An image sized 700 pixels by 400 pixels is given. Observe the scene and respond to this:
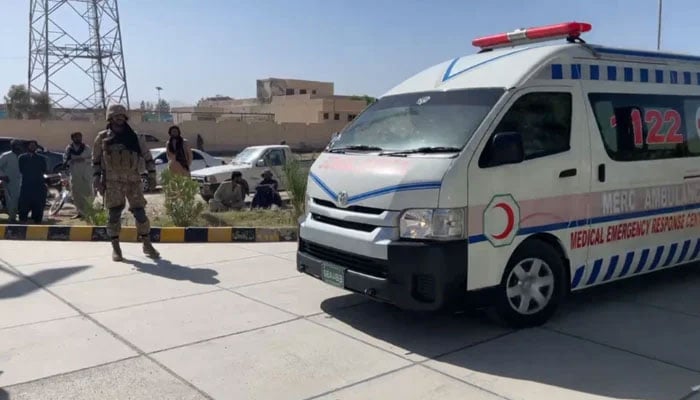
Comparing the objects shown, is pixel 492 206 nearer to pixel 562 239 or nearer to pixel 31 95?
pixel 562 239

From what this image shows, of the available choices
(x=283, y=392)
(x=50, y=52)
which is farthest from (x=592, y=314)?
(x=50, y=52)

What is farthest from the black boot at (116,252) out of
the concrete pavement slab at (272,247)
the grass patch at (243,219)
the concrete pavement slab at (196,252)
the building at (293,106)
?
the building at (293,106)

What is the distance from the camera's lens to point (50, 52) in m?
60.2

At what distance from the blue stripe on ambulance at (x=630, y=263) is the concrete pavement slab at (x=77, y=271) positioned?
4969 millimetres

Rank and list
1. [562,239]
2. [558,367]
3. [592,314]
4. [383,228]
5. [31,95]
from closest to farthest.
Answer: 1. [558,367]
2. [383,228]
3. [562,239]
4. [592,314]
5. [31,95]

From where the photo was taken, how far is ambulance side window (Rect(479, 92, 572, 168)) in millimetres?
5434

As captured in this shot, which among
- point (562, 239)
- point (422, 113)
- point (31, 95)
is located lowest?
point (562, 239)

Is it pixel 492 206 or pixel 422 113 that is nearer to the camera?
pixel 492 206

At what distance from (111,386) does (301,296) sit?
2534mm

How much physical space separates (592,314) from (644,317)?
1.47ft

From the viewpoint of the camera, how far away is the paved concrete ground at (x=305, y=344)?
4.45 m

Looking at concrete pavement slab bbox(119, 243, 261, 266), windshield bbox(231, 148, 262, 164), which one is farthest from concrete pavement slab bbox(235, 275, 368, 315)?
windshield bbox(231, 148, 262, 164)

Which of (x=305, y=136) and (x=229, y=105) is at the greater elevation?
(x=229, y=105)

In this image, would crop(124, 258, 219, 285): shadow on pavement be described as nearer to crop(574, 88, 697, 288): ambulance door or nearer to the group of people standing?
crop(574, 88, 697, 288): ambulance door
